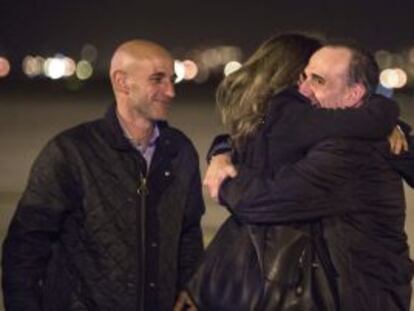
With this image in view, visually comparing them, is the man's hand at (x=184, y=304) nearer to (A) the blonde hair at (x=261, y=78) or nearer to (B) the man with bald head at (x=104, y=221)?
(B) the man with bald head at (x=104, y=221)

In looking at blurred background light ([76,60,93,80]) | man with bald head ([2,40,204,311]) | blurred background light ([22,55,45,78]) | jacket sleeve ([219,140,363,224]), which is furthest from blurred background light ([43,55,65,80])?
jacket sleeve ([219,140,363,224])

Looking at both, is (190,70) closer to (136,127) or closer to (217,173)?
(136,127)

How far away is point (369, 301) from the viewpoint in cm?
347

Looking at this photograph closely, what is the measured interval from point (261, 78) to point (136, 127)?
78 cm

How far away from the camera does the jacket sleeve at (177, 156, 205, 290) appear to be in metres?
4.42

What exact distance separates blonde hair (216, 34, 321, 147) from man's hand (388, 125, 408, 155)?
0.35 metres

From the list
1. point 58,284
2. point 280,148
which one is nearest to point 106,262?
point 58,284

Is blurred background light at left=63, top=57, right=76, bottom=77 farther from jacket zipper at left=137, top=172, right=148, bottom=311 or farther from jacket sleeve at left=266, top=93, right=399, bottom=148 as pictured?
jacket sleeve at left=266, top=93, right=399, bottom=148

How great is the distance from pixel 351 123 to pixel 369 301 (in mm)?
510

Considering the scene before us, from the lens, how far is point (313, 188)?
11.4ft

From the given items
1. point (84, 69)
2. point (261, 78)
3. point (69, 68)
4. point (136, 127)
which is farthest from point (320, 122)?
point (84, 69)

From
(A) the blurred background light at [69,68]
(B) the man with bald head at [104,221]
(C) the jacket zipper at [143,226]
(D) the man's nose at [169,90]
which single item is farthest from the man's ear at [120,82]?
(A) the blurred background light at [69,68]

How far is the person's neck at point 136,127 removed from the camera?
4.39 metres

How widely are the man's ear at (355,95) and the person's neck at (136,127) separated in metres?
1.01
